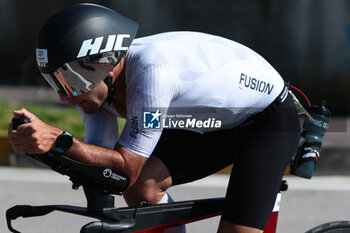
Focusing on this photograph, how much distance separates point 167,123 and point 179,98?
138 millimetres

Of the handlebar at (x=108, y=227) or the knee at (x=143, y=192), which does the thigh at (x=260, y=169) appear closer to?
the knee at (x=143, y=192)

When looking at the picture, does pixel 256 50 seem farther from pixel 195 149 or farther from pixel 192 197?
pixel 195 149

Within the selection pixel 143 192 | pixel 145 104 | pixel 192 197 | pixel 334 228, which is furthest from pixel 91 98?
pixel 192 197

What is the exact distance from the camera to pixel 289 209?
5.64 metres

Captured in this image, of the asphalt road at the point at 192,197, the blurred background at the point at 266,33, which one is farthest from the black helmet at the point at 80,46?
the blurred background at the point at 266,33

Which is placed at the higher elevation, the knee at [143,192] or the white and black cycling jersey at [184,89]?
the white and black cycling jersey at [184,89]

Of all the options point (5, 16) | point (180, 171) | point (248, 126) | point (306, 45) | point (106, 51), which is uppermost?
point (106, 51)

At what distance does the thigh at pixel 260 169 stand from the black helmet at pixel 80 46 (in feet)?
2.29

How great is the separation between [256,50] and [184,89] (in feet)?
35.1

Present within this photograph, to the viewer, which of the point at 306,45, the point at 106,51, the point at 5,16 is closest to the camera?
the point at 106,51

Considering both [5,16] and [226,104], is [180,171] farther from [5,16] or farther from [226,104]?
[5,16]

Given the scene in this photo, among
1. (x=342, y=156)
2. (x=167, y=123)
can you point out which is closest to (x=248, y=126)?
(x=167, y=123)

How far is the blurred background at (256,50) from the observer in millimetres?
6215

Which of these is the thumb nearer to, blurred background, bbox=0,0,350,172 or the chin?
the chin
